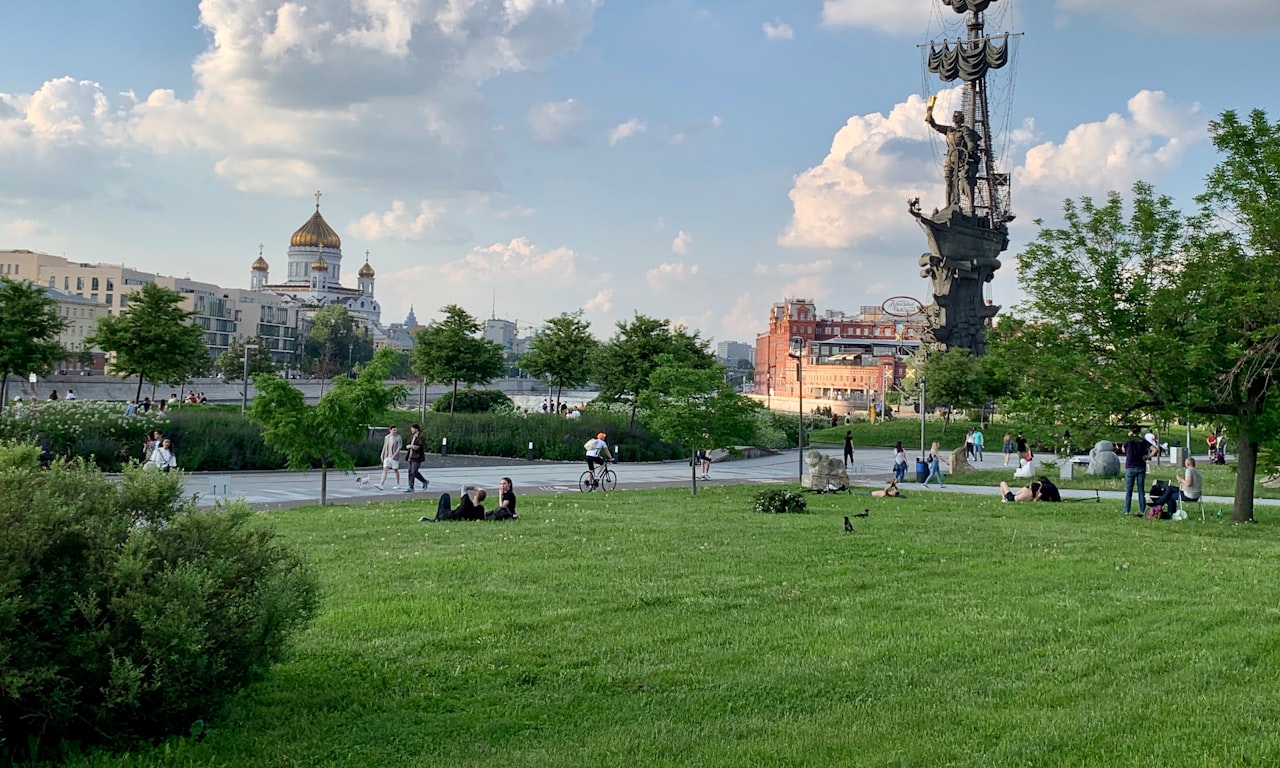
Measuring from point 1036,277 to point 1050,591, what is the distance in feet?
31.9

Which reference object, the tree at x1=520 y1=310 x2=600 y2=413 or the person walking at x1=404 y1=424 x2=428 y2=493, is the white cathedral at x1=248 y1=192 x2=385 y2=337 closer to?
the tree at x1=520 y1=310 x2=600 y2=413

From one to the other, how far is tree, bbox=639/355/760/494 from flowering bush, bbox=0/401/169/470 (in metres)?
14.9

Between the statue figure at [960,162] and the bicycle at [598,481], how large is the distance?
48.4 m

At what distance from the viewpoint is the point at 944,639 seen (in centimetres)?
902

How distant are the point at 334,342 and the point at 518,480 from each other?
106507 millimetres

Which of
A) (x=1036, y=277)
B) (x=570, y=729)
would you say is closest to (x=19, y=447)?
(x=570, y=729)

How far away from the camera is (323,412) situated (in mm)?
21750

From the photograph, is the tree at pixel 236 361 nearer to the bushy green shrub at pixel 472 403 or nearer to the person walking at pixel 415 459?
the bushy green shrub at pixel 472 403

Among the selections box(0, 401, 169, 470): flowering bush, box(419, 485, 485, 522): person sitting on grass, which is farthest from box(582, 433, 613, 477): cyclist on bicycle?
box(0, 401, 169, 470): flowering bush

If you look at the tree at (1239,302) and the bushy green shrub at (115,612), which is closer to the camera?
the bushy green shrub at (115,612)

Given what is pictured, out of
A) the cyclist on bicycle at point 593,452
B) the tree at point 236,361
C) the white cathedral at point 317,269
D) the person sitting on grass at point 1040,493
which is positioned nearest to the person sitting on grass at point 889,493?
the person sitting on grass at point 1040,493

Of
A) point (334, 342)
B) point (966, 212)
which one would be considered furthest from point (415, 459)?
point (334, 342)

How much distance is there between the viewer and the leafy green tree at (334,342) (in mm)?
127875

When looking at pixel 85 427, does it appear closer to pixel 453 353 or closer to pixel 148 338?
pixel 148 338
